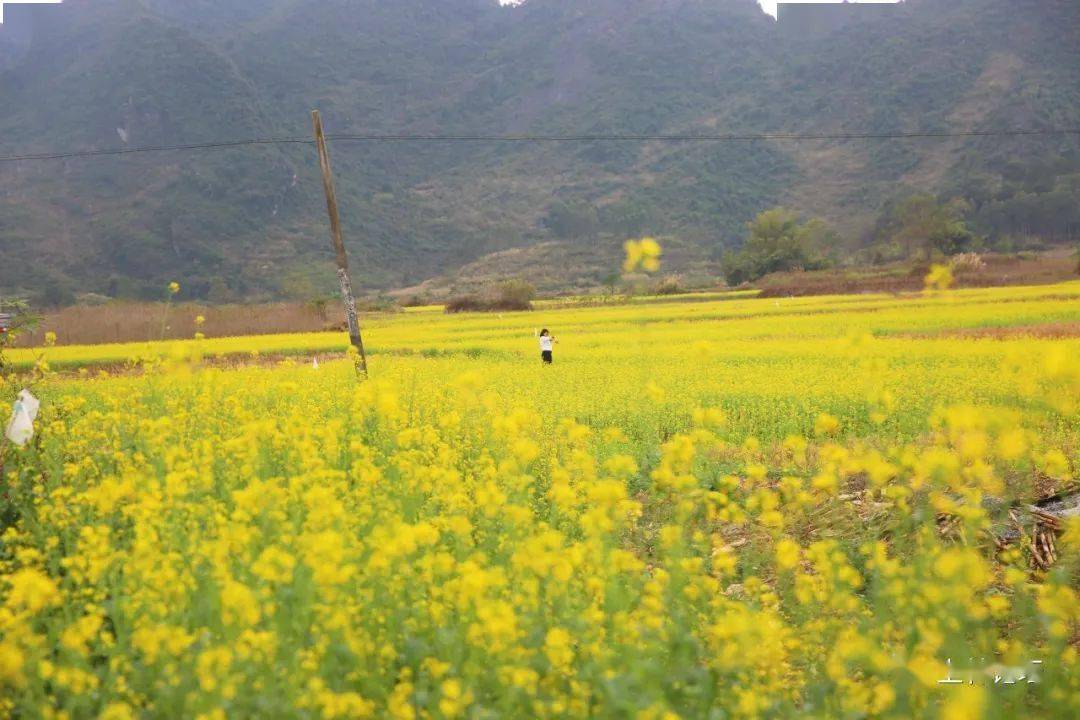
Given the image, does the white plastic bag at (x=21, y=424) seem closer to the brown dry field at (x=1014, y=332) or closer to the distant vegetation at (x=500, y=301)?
the brown dry field at (x=1014, y=332)

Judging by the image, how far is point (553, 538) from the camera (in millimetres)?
3311

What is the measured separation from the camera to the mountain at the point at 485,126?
8525cm

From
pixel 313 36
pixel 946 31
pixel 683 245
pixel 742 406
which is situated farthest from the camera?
pixel 313 36

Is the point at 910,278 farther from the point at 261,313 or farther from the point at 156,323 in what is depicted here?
the point at 156,323

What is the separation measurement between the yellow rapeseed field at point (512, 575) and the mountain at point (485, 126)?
71.2m

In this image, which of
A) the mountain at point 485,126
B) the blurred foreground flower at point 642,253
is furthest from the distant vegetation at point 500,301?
the blurred foreground flower at point 642,253

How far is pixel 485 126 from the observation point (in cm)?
14375

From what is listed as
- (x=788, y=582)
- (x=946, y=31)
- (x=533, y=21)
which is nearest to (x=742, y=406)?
(x=788, y=582)

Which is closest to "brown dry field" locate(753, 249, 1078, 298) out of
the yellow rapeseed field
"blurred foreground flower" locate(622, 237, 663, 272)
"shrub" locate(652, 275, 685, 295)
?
"shrub" locate(652, 275, 685, 295)

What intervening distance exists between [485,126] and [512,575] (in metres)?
146

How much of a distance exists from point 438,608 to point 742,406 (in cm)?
827

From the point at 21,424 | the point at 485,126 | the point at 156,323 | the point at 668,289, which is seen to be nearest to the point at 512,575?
the point at 21,424

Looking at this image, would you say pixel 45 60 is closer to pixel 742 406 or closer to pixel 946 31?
pixel 946 31

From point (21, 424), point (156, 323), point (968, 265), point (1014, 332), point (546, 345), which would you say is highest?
point (156, 323)
